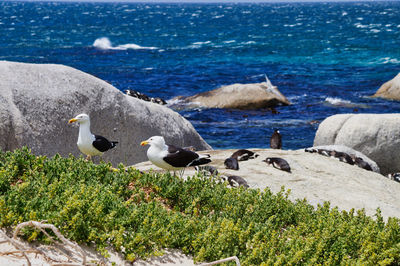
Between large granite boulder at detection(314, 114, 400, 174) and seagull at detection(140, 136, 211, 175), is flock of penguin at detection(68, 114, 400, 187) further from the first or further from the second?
large granite boulder at detection(314, 114, 400, 174)

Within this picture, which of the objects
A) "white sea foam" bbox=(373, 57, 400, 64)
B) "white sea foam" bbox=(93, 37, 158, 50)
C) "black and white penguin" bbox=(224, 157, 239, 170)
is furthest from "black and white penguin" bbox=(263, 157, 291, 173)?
"white sea foam" bbox=(93, 37, 158, 50)

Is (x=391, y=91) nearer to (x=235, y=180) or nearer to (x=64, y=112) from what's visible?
(x=235, y=180)

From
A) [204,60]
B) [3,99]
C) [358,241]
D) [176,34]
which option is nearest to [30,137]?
[3,99]

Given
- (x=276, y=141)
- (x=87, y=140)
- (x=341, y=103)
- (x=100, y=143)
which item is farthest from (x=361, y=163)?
(x=341, y=103)

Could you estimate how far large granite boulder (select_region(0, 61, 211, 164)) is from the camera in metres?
10.6

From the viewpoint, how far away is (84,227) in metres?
5.52

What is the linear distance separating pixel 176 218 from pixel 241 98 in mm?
18796

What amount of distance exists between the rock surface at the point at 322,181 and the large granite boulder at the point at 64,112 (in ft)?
4.20

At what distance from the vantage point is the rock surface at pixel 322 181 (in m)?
9.97

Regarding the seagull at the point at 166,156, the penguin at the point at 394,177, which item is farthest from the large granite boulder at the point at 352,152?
the seagull at the point at 166,156

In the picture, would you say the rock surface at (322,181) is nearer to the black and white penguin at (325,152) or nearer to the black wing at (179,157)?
the black and white penguin at (325,152)

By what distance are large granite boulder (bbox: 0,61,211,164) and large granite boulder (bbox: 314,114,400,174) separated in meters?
5.28

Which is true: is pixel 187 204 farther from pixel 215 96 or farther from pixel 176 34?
pixel 176 34

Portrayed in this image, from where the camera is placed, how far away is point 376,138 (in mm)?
15273
